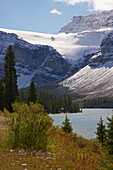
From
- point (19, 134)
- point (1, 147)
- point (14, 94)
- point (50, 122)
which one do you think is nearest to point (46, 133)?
point (50, 122)

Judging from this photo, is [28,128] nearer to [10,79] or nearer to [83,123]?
[10,79]

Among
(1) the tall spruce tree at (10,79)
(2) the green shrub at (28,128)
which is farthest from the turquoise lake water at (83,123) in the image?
(2) the green shrub at (28,128)

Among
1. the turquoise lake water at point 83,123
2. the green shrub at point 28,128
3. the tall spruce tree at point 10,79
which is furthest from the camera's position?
the turquoise lake water at point 83,123

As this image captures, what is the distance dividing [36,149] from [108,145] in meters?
15.5

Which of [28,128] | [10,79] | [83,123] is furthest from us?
[83,123]

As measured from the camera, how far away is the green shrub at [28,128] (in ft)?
37.3

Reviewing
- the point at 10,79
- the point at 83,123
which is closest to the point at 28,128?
the point at 10,79

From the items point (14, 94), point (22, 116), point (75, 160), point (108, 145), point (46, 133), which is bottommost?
point (108, 145)

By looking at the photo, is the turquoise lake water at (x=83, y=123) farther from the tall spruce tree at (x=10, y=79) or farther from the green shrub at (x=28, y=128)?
the green shrub at (x=28, y=128)

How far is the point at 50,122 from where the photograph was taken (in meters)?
12.0

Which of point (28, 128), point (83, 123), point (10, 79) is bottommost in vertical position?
point (83, 123)

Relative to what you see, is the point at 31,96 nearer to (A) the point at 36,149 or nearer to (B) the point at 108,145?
(B) the point at 108,145

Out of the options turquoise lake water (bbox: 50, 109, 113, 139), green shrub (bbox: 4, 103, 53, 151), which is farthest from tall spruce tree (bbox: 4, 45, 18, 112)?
green shrub (bbox: 4, 103, 53, 151)

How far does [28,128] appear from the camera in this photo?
11602 millimetres
